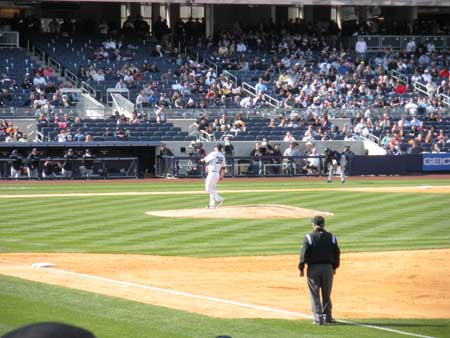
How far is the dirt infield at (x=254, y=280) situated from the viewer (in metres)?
14.4

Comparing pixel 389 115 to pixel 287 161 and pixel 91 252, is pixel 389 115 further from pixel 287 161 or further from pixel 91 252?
pixel 91 252

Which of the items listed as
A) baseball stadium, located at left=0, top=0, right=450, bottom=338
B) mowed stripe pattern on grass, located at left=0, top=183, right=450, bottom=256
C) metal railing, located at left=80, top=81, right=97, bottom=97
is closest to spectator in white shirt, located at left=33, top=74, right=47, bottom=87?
baseball stadium, located at left=0, top=0, right=450, bottom=338

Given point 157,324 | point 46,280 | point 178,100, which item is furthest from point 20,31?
point 157,324

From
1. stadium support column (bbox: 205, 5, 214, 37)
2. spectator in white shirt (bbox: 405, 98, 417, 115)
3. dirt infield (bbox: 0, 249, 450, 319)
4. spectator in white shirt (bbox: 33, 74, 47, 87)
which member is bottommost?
dirt infield (bbox: 0, 249, 450, 319)

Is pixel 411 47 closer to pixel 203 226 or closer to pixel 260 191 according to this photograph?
pixel 260 191

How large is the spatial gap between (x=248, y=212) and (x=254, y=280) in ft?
36.3

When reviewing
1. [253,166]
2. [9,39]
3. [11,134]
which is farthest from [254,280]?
[9,39]

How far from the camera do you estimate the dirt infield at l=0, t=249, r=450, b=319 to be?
1443 centimetres

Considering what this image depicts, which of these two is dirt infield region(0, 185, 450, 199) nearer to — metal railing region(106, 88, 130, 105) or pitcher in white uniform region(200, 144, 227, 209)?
pitcher in white uniform region(200, 144, 227, 209)

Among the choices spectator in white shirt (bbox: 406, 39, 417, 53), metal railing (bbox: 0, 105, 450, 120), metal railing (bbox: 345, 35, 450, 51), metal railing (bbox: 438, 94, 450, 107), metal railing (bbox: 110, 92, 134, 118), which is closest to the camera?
metal railing (bbox: 0, 105, 450, 120)

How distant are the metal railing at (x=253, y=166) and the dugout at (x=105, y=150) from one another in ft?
1.73

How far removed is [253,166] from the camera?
147ft

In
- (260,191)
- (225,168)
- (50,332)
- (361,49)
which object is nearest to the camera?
(50,332)

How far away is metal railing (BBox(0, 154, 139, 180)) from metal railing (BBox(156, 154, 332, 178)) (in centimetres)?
139
